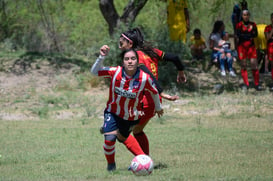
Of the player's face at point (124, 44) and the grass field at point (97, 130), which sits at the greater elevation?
the player's face at point (124, 44)

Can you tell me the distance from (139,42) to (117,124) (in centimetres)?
111

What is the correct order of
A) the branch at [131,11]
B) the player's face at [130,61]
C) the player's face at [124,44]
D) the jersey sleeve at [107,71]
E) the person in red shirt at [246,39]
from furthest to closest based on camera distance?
the branch at [131,11], the person in red shirt at [246,39], the player's face at [124,44], the jersey sleeve at [107,71], the player's face at [130,61]

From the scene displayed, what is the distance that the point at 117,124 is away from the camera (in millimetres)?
6820

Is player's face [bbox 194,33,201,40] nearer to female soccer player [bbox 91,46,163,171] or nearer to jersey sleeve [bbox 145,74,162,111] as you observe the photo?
jersey sleeve [bbox 145,74,162,111]

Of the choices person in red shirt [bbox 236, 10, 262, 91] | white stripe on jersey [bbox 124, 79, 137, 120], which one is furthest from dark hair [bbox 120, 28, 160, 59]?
person in red shirt [bbox 236, 10, 262, 91]

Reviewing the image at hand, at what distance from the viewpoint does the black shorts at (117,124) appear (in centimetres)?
675

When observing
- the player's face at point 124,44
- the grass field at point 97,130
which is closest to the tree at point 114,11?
the grass field at point 97,130

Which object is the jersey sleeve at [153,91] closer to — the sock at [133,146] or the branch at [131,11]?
the sock at [133,146]

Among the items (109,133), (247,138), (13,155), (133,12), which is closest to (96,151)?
(13,155)

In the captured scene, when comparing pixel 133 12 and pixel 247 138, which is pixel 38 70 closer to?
pixel 133 12

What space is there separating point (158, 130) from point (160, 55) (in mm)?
3391

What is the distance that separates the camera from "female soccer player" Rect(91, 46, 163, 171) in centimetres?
671

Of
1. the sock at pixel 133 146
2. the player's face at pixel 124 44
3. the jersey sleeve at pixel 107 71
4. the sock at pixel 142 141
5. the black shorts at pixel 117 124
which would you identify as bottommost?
the sock at pixel 142 141

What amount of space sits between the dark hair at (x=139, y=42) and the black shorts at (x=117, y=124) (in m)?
0.97
